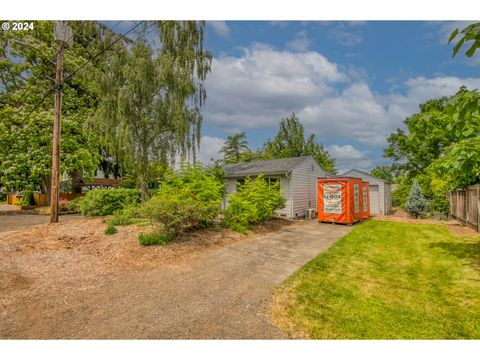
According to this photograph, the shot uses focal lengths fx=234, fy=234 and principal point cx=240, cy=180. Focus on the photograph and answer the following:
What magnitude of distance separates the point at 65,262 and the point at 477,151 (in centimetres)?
867

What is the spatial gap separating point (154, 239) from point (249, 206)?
152 inches

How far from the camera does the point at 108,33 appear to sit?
1195cm

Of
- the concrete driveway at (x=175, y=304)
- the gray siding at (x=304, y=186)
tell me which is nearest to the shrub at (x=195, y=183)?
the concrete driveway at (x=175, y=304)

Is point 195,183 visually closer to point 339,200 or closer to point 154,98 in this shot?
point 154,98

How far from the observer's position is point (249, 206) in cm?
918

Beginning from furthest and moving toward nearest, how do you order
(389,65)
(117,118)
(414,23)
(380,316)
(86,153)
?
(86,153) < (117,118) < (389,65) < (414,23) < (380,316)

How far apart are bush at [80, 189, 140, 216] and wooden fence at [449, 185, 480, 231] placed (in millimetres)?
14833

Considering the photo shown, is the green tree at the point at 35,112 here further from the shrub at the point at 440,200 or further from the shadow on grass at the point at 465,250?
the shrub at the point at 440,200

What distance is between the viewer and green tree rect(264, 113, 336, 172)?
2691 cm

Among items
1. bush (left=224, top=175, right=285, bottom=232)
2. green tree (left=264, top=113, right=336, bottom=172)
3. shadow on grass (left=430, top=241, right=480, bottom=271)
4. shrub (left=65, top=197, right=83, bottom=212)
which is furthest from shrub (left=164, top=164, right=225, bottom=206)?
green tree (left=264, top=113, right=336, bottom=172)

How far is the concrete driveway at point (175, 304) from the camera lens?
2832 millimetres

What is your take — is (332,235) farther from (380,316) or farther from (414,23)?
(414,23)

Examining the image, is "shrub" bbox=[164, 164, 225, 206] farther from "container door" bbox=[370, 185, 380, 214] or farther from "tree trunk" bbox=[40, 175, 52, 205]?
"tree trunk" bbox=[40, 175, 52, 205]

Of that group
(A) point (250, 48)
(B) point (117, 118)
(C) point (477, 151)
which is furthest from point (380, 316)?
(B) point (117, 118)
